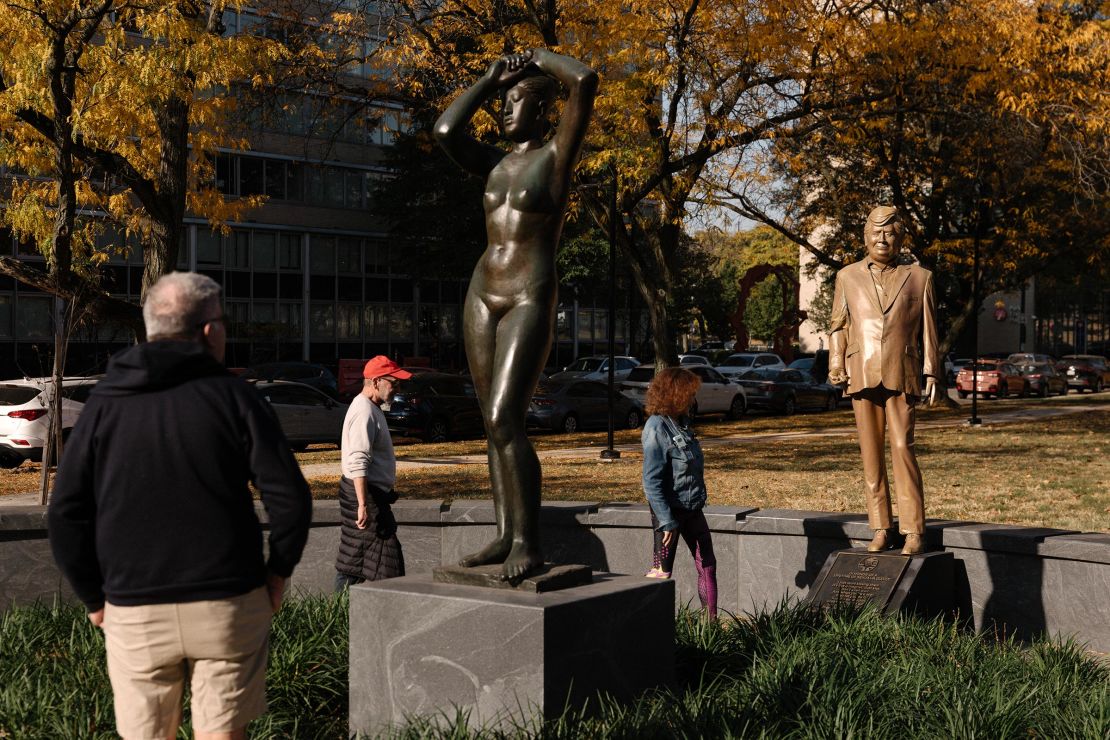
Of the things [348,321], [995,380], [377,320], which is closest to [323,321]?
[348,321]

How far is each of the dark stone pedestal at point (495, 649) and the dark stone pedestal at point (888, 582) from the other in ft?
6.63

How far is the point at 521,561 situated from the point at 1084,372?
54.4 metres

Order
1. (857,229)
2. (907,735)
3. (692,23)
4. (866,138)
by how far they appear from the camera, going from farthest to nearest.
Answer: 1. (857,229)
2. (866,138)
3. (692,23)
4. (907,735)

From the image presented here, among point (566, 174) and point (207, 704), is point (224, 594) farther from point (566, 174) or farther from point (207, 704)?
point (566, 174)

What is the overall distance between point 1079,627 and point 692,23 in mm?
15814

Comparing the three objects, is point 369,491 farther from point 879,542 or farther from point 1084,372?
point 1084,372

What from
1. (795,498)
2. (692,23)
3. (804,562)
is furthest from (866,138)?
(804,562)

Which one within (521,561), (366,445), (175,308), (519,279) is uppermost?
(519,279)

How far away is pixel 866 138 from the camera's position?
29.1 meters

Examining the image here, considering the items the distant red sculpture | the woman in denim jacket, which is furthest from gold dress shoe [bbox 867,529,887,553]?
the distant red sculpture

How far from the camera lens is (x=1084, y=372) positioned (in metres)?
54.7

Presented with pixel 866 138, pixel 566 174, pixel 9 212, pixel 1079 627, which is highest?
pixel 866 138

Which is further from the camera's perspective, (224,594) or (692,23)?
(692,23)

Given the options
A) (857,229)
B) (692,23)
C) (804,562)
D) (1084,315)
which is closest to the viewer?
(804,562)
